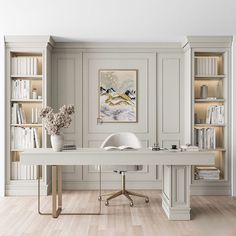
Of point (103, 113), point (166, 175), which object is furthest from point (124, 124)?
point (166, 175)

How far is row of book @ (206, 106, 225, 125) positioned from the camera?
6.39 m

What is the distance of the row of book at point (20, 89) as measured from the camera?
6.32 metres

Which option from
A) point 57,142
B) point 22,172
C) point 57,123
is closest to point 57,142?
point 57,142

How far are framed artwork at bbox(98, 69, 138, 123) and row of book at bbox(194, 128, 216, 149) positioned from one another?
109 cm

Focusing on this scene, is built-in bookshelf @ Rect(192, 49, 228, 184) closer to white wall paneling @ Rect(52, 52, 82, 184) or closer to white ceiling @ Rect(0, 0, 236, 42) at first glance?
white ceiling @ Rect(0, 0, 236, 42)

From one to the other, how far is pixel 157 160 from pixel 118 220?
87 cm

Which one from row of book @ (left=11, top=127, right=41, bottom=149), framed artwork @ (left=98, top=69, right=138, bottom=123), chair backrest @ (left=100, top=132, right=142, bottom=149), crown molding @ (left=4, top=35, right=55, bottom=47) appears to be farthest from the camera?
framed artwork @ (left=98, top=69, right=138, bottom=123)

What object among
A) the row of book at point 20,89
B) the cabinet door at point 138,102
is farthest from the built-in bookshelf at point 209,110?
the row of book at point 20,89

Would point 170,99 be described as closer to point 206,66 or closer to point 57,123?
point 206,66

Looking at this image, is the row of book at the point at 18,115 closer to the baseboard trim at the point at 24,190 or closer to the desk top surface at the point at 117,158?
the baseboard trim at the point at 24,190

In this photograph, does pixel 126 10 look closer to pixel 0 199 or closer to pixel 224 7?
pixel 224 7

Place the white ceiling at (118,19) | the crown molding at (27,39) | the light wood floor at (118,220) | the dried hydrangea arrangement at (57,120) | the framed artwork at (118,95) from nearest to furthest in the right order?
1. the light wood floor at (118,220)
2. the white ceiling at (118,19)
3. the dried hydrangea arrangement at (57,120)
4. the crown molding at (27,39)
5. the framed artwork at (118,95)

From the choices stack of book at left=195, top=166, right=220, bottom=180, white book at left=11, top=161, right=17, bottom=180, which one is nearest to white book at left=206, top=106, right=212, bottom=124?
stack of book at left=195, top=166, right=220, bottom=180

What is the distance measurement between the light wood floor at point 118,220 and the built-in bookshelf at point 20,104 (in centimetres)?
39
